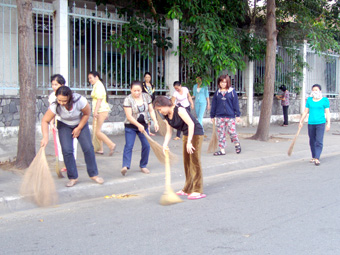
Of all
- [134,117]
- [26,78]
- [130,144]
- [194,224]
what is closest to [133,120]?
[134,117]

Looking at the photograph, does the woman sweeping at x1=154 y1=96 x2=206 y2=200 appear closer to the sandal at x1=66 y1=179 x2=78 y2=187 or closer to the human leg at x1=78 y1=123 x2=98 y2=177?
the human leg at x1=78 y1=123 x2=98 y2=177

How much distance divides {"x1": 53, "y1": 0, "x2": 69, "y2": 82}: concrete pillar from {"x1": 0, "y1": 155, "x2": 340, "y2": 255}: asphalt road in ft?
16.2

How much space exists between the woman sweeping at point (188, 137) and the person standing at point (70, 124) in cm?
120

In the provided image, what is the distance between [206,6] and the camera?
12.2m

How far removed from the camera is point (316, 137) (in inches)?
321

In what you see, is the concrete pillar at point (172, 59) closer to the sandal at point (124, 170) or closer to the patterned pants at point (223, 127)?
the patterned pants at point (223, 127)

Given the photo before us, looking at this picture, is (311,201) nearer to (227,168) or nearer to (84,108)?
(227,168)

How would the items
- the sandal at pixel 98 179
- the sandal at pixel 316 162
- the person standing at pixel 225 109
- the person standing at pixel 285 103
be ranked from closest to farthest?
the sandal at pixel 98 179 < the sandal at pixel 316 162 < the person standing at pixel 225 109 < the person standing at pixel 285 103

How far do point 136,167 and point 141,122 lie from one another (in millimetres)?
1107

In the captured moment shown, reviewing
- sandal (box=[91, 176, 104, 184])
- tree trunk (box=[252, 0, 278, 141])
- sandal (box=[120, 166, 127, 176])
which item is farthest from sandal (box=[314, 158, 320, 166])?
sandal (box=[91, 176, 104, 184])

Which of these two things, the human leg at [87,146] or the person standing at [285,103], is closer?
the human leg at [87,146]

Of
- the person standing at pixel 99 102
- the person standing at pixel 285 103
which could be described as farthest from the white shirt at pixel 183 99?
the person standing at pixel 285 103

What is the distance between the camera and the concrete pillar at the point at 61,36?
990cm

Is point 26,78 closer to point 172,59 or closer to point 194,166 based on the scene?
point 194,166
